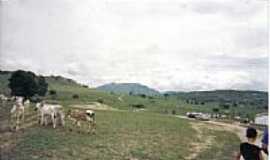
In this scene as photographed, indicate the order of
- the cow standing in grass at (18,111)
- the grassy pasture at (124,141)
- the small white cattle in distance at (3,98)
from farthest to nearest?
the cow standing in grass at (18,111), the small white cattle in distance at (3,98), the grassy pasture at (124,141)

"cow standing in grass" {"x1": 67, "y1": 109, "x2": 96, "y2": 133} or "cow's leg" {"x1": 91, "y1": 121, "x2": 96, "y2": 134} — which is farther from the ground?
"cow standing in grass" {"x1": 67, "y1": 109, "x2": 96, "y2": 133}

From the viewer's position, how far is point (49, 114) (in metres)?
3.38

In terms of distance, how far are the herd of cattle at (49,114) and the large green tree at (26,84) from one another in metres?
0.06

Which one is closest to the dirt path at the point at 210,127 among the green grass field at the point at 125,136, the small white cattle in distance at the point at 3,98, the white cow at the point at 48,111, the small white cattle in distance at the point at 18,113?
the green grass field at the point at 125,136

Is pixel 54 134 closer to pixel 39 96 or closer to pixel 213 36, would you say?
pixel 39 96

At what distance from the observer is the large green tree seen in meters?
3.21

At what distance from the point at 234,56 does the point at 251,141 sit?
3.27ft

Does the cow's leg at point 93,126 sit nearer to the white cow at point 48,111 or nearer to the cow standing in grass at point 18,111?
the white cow at point 48,111

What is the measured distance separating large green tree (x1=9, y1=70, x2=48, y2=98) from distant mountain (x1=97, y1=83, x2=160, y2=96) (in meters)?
0.47

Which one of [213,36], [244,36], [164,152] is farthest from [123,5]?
[164,152]

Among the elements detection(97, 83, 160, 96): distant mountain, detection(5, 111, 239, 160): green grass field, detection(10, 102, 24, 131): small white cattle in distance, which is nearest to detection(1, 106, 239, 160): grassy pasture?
detection(5, 111, 239, 160): green grass field

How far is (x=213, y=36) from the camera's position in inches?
128

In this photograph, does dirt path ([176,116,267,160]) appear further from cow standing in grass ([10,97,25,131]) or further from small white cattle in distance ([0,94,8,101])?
small white cattle in distance ([0,94,8,101])

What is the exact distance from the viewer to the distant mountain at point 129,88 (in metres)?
3.34
